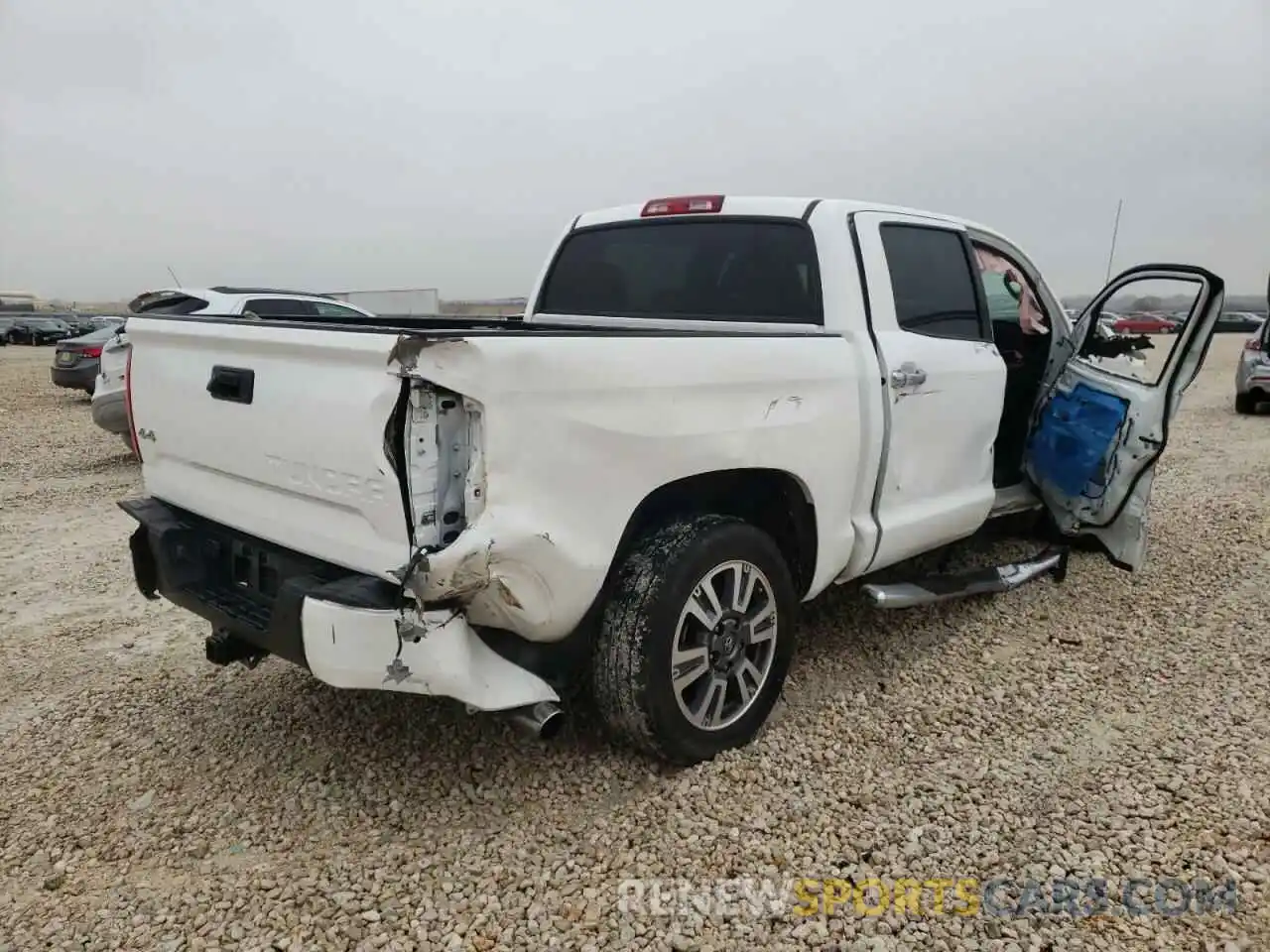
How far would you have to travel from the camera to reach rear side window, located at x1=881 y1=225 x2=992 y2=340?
150 inches

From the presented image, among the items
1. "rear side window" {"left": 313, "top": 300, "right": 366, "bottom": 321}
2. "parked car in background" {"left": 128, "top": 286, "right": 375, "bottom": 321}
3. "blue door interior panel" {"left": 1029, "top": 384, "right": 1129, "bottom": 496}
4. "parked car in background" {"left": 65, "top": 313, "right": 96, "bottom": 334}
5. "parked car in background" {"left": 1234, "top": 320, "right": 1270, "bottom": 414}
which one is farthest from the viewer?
"parked car in background" {"left": 65, "top": 313, "right": 96, "bottom": 334}

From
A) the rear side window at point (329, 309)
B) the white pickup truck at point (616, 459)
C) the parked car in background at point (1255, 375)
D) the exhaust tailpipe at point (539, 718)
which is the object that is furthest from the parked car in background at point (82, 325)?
the parked car in background at point (1255, 375)

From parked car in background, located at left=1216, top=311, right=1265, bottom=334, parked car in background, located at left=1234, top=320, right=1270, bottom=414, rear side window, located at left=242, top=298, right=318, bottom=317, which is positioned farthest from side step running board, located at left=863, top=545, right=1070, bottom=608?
parked car in background, located at left=1216, top=311, right=1265, bottom=334

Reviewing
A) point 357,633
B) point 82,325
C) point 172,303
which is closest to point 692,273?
point 357,633

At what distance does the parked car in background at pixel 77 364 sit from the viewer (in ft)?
44.4

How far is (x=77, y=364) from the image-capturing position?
45.1ft

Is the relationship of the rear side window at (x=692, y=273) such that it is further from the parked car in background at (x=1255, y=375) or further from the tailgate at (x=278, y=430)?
the parked car in background at (x=1255, y=375)

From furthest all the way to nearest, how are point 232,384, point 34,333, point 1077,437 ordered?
point 34,333
point 1077,437
point 232,384

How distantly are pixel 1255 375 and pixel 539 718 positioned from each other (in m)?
13.4

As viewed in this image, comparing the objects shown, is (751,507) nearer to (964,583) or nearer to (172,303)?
(964,583)

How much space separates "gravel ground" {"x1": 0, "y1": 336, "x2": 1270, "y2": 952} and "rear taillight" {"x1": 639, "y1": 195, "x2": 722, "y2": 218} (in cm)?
203

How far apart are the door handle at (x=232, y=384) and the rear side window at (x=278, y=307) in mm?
6547

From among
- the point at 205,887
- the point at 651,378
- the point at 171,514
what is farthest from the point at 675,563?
the point at 171,514

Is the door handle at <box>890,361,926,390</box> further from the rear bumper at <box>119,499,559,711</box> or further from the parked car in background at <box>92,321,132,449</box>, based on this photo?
the parked car in background at <box>92,321,132,449</box>
